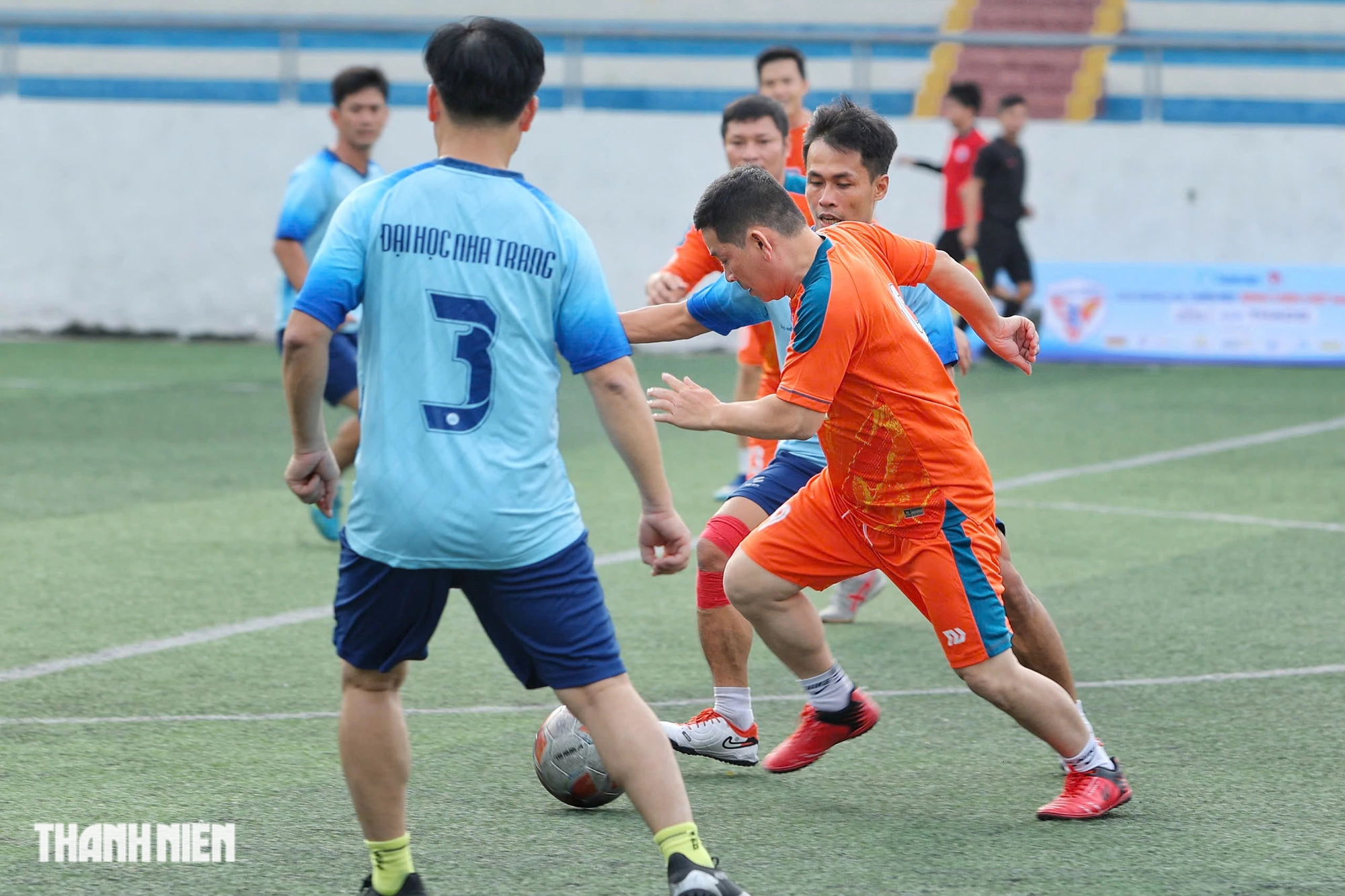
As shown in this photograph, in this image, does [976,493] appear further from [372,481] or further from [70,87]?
[70,87]

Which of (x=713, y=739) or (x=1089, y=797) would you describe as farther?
(x=713, y=739)

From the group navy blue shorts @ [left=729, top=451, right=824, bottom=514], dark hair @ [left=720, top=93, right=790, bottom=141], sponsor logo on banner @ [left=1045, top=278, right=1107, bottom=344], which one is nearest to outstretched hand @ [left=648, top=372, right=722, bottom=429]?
navy blue shorts @ [left=729, top=451, right=824, bottom=514]

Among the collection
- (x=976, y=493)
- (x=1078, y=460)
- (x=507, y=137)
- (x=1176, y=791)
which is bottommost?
(x=1078, y=460)

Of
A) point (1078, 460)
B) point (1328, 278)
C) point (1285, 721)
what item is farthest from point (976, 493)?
point (1328, 278)

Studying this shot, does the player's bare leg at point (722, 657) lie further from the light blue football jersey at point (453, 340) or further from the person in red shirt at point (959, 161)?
the person in red shirt at point (959, 161)

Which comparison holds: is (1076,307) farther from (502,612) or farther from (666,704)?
(502,612)

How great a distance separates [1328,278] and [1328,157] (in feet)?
6.91

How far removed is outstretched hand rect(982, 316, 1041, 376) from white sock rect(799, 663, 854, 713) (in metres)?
0.99

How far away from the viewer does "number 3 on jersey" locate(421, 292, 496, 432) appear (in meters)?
3.48

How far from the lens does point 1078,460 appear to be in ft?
36.4

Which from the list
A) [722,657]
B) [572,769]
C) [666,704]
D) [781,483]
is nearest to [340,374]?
[666,704]

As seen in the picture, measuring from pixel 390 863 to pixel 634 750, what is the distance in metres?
0.61

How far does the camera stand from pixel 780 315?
4.92 metres

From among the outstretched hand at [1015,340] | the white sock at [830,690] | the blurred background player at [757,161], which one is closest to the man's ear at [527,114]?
the outstretched hand at [1015,340]
